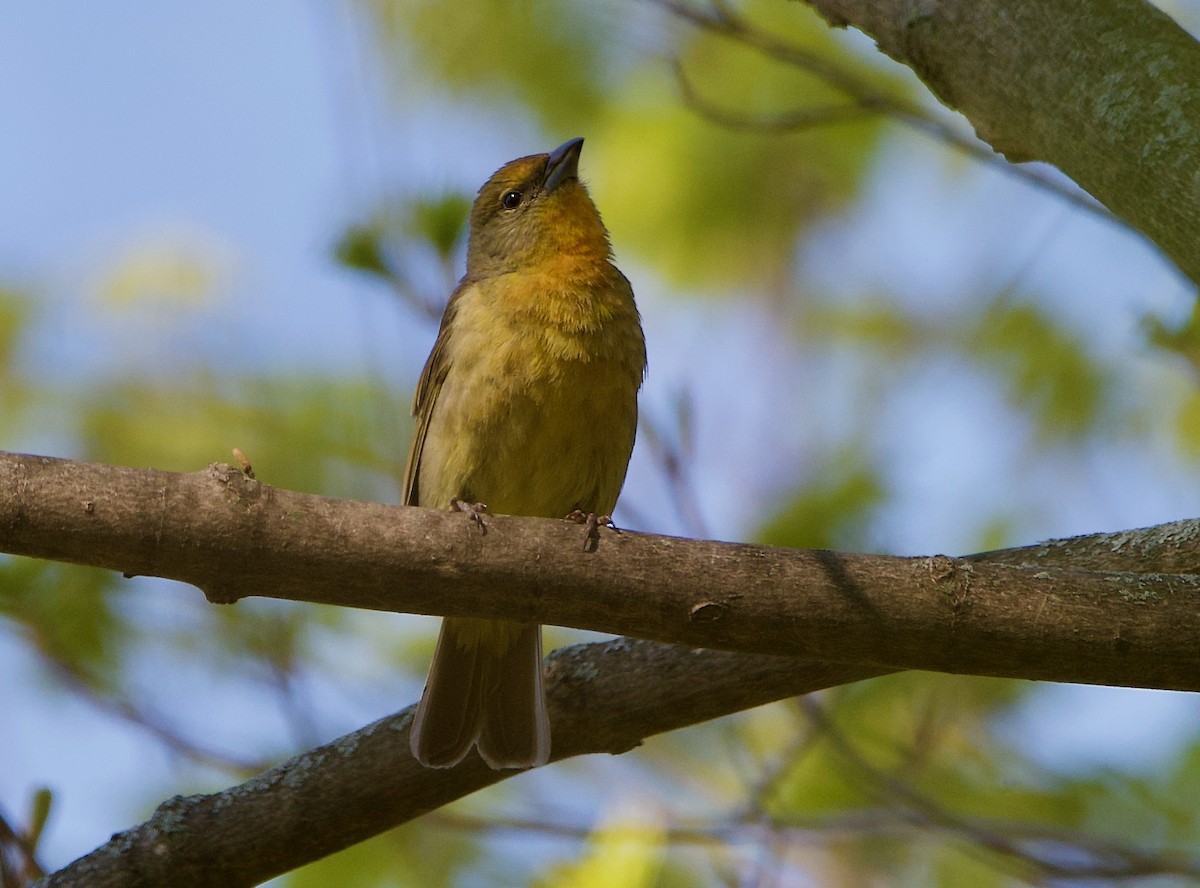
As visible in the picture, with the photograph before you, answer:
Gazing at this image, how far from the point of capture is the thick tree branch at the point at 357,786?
3309mm

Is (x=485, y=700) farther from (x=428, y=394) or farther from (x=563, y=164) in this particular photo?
(x=563, y=164)

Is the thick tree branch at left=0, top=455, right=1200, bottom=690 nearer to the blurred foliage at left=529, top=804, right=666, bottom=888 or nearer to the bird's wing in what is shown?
the blurred foliage at left=529, top=804, right=666, bottom=888

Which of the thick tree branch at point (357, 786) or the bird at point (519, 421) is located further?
the bird at point (519, 421)

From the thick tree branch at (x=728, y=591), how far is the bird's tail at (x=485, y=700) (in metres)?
0.75

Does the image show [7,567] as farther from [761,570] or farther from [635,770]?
[635,770]

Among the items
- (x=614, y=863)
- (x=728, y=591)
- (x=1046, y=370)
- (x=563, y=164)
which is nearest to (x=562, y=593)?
(x=728, y=591)

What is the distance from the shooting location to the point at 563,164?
542 cm

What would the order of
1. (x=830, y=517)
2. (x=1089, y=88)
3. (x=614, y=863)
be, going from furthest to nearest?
(x=830, y=517) < (x=614, y=863) < (x=1089, y=88)

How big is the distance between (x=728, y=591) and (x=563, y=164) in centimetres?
292

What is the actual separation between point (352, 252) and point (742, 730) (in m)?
2.34

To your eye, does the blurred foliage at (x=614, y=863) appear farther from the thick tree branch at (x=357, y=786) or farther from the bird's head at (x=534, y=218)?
the bird's head at (x=534, y=218)

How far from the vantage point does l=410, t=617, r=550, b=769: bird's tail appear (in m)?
3.65

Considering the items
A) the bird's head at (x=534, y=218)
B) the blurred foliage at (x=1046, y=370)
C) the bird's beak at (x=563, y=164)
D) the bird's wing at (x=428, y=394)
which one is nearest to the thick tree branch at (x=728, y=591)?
the bird's wing at (x=428, y=394)

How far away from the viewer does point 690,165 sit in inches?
275
